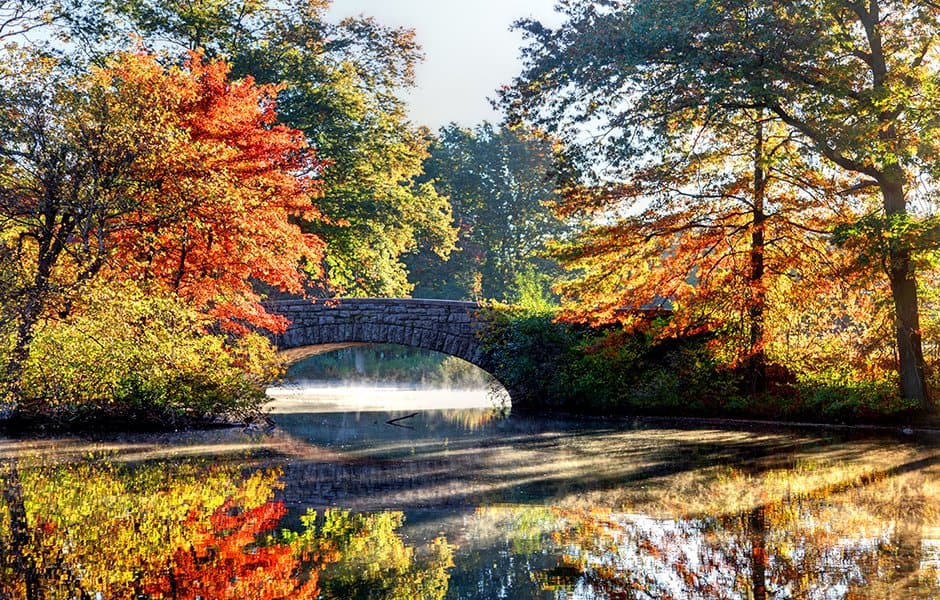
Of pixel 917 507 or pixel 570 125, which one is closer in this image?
pixel 917 507

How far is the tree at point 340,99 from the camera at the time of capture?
1139 inches

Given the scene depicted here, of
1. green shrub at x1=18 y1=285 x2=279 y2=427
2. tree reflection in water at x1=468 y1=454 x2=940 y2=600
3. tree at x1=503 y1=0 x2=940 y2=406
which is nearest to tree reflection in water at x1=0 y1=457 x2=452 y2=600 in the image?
tree reflection in water at x1=468 y1=454 x2=940 y2=600

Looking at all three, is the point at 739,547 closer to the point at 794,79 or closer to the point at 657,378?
the point at 794,79

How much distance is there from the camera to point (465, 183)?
5328 centimetres

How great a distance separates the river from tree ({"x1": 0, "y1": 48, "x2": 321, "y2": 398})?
264cm

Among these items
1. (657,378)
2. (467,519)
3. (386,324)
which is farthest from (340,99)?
(467,519)

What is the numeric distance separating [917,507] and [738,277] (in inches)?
433

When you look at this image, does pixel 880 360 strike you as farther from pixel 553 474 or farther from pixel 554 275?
pixel 554 275

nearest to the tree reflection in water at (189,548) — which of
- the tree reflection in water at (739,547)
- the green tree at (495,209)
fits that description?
the tree reflection in water at (739,547)

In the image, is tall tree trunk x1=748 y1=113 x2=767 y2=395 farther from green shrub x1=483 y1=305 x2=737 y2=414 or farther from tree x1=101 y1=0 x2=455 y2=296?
tree x1=101 y1=0 x2=455 y2=296

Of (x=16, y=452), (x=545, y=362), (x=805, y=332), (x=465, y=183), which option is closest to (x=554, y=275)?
(x=465, y=183)

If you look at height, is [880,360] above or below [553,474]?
above

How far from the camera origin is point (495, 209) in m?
53.2

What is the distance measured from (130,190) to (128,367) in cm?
260
